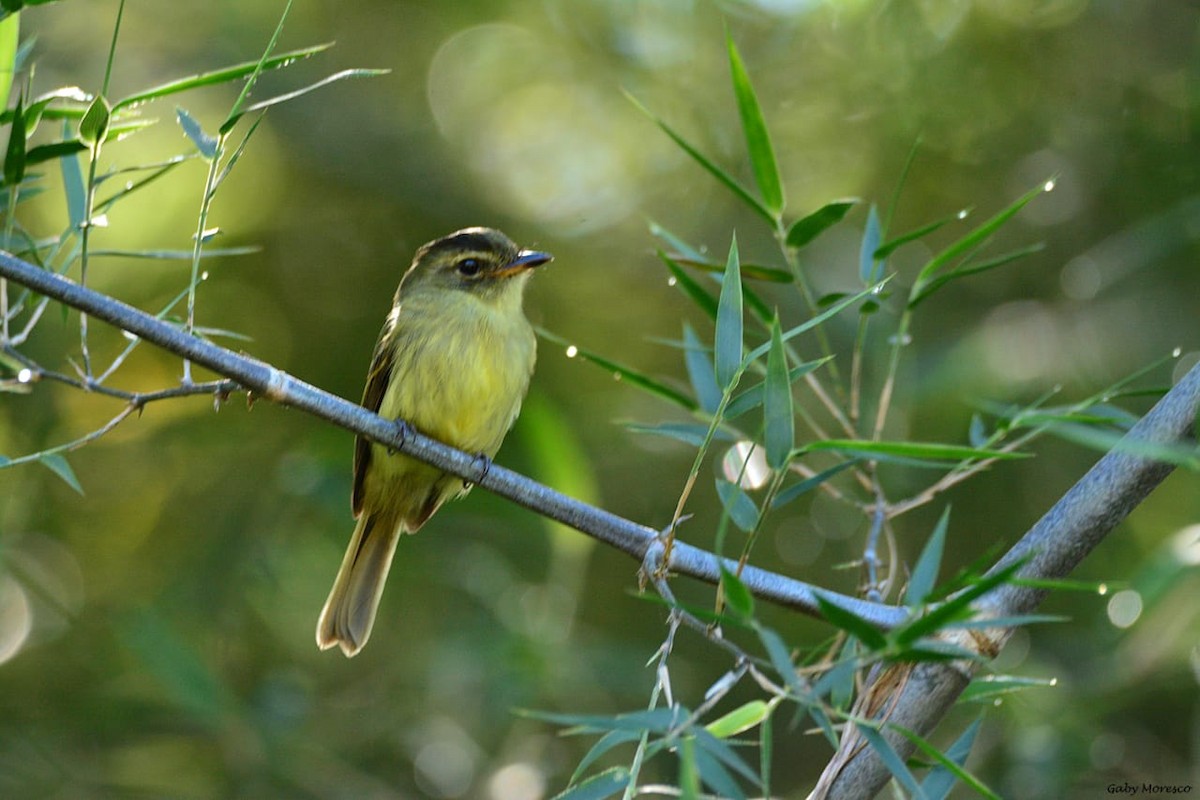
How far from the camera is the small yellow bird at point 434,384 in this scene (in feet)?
13.0

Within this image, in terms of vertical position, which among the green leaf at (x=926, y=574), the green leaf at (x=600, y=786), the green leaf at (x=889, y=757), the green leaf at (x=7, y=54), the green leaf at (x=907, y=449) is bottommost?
the green leaf at (x=889, y=757)

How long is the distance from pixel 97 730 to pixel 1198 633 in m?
4.24

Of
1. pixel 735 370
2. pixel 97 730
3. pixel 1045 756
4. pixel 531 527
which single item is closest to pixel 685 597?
pixel 531 527

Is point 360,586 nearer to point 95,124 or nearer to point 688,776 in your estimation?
point 95,124

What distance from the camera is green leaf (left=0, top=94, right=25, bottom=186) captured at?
249 centimetres

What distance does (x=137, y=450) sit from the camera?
19.5 feet

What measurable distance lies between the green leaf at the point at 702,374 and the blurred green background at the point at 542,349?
4.93 feet

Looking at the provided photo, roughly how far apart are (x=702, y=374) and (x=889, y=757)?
1302 millimetres

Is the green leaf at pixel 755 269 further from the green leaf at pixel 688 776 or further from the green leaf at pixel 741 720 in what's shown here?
the green leaf at pixel 688 776

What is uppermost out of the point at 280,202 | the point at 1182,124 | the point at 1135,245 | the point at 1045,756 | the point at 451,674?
the point at 280,202

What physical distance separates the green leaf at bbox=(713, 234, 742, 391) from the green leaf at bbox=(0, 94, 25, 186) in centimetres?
134

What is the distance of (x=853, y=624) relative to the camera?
203 cm

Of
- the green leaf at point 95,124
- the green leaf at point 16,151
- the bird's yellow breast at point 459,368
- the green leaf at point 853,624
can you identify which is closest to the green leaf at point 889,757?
the green leaf at point 853,624

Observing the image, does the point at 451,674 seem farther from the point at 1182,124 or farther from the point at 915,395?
the point at 1182,124
